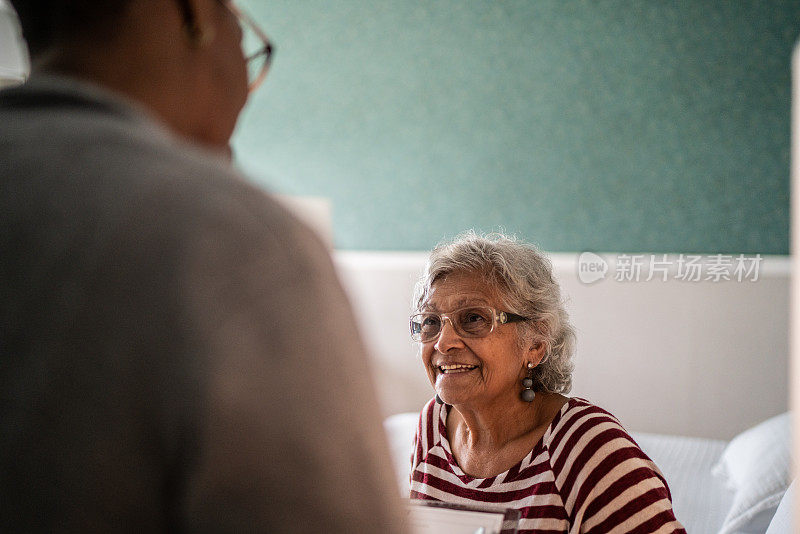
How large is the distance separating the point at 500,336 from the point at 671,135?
1727 mm

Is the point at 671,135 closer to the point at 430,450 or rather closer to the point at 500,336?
the point at 500,336

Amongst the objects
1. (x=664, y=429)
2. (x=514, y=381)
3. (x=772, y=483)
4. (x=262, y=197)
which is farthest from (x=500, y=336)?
(x=664, y=429)

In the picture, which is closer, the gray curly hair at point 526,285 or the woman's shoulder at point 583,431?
the woman's shoulder at point 583,431

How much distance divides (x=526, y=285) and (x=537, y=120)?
1.70 meters

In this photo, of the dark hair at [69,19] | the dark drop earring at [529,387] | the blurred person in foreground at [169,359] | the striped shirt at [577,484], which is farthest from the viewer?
the dark drop earring at [529,387]

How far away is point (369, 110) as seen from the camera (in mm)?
3391

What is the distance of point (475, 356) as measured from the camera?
153cm

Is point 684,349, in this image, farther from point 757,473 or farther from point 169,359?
point 169,359

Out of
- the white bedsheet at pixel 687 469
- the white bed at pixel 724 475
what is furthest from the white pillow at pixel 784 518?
the white bedsheet at pixel 687 469

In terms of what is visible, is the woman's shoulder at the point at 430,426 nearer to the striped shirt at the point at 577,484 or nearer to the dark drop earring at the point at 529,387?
the striped shirt at the point at 577,484

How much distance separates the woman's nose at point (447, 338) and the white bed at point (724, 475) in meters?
0.32

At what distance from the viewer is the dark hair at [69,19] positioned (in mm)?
432

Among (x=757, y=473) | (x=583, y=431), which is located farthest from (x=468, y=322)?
(x=757, y=473)

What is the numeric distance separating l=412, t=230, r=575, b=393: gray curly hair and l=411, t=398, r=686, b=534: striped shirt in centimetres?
14
